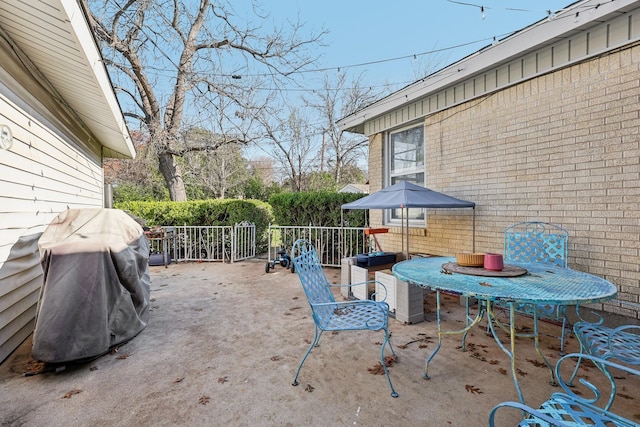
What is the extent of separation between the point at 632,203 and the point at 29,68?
6634 millimetres

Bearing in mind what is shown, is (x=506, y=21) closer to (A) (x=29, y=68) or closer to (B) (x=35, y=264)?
(A) (x=29, y=68)

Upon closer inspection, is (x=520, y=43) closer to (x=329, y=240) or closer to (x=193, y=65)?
(x=329, y=240)

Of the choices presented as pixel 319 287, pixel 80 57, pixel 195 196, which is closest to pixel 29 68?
pixel 80 57

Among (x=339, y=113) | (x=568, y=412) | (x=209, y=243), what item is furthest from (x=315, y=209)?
(x=339, y=113)

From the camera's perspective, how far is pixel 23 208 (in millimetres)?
3254

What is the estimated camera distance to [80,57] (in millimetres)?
3084

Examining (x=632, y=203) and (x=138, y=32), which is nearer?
(x=632, y=203)

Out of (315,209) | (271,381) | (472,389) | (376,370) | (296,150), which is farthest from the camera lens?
(296,150)

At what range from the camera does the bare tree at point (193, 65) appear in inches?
380

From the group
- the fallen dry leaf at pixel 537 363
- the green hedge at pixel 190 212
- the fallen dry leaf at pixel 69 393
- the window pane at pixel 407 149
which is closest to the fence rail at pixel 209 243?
the green hedge at pixel 190 212

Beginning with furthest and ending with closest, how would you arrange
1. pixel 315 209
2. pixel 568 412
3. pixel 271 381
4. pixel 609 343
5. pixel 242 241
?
pixel 242 241
pixel 315 209
pixel 271 381
pixel 609 343
pixel 568 412

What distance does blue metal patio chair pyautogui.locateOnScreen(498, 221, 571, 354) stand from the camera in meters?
3.29

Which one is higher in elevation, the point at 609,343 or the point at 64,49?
the point at 64,49

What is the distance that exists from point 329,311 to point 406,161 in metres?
4.02
